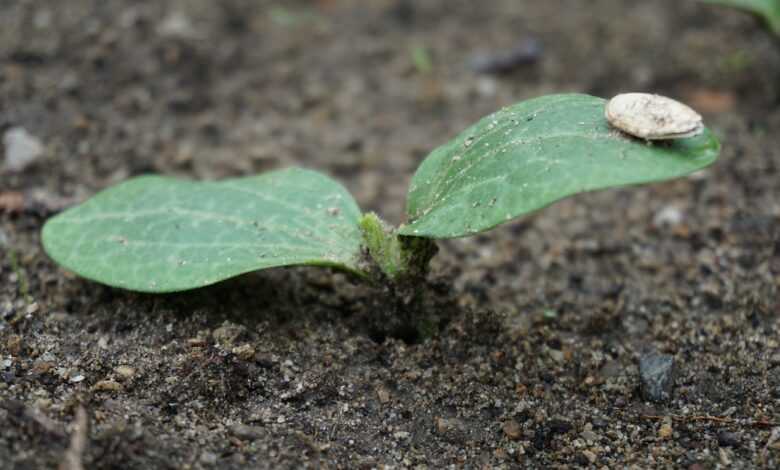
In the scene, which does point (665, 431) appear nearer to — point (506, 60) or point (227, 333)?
point (227, 333)

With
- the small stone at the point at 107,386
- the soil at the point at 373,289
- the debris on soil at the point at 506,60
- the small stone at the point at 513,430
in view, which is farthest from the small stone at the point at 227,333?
the debris on soil at the point at 506,60

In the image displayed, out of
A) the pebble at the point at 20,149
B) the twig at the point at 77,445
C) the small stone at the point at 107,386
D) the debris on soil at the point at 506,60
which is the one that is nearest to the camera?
the twig at the point at 77,445

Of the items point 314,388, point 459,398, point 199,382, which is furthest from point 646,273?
point 199,382

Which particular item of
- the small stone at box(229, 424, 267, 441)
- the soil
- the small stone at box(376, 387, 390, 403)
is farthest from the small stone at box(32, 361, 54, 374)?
the small stone at box(376, 387, 390, 403)

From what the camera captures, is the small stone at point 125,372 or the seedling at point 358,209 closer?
the seedling at point 358,209

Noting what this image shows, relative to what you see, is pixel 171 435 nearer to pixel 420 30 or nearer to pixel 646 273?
pixel 646 273

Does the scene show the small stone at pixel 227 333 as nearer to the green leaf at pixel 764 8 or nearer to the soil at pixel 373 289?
the soil at pixel 373 289

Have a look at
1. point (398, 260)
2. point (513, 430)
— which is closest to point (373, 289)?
point (398, 260)
